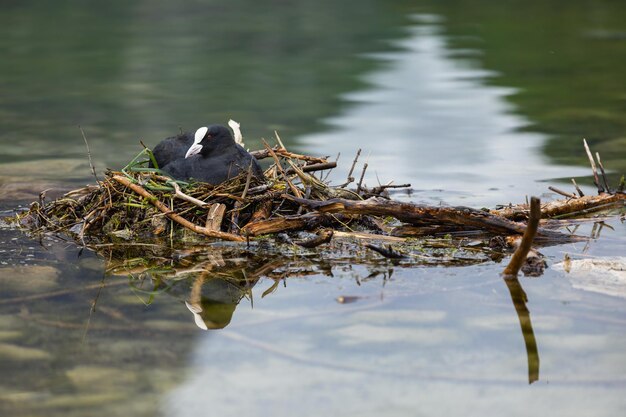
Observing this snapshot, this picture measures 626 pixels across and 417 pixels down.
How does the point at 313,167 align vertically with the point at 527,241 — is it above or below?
below

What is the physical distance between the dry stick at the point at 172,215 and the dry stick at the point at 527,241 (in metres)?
1.39

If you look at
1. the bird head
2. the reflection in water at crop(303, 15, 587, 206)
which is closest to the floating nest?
the bird head

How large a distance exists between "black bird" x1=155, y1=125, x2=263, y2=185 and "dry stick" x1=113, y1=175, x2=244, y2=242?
0.35m

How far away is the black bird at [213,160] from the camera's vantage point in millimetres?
6027

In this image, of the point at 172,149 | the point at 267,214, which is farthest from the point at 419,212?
the point at 172,149

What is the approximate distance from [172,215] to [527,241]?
191 cm

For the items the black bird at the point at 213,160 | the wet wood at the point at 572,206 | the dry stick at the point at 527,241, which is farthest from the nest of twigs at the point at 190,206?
the dry stick at the point at 527,241

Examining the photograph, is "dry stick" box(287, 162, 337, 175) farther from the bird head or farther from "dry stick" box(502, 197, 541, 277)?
"dry stick" box(502, 197, 541, 277)

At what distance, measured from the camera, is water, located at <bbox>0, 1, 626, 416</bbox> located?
4.07 metres

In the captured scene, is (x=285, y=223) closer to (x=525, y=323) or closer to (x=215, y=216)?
(x=215, y=216)

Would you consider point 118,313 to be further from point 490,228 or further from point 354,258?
point 490,228

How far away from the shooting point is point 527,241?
4.63 m

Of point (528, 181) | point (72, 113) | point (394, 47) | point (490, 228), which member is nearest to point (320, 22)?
point (394, 47)

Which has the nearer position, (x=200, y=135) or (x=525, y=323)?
(x=525, y=323)
